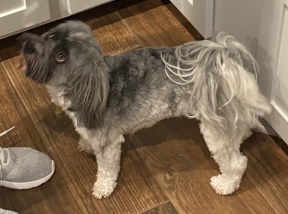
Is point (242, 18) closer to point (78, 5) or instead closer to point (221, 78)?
point (221, 78)

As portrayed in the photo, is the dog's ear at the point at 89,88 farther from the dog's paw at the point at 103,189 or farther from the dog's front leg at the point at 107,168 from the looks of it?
the dog's paw at the point at 103,189

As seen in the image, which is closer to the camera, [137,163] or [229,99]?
[229,99]

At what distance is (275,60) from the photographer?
1634 millimetres

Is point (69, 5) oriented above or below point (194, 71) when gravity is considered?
below

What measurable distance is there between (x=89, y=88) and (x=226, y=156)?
46 centimetres

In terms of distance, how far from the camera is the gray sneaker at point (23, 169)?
178 centimetres

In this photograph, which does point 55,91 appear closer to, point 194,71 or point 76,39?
point 76,39

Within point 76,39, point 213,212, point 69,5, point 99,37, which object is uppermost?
point 76,39

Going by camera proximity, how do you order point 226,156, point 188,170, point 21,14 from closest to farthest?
point 226,156 → point 188,170 → point 21,14

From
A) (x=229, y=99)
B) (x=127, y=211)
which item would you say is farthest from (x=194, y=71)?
(x=127, y=211)

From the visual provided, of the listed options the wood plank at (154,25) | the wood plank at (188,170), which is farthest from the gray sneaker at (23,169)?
the wood plank at (154,25)

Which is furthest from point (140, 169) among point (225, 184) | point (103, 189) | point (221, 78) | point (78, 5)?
point (78, 5)

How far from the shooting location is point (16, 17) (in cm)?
199

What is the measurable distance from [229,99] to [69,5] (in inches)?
30.7
